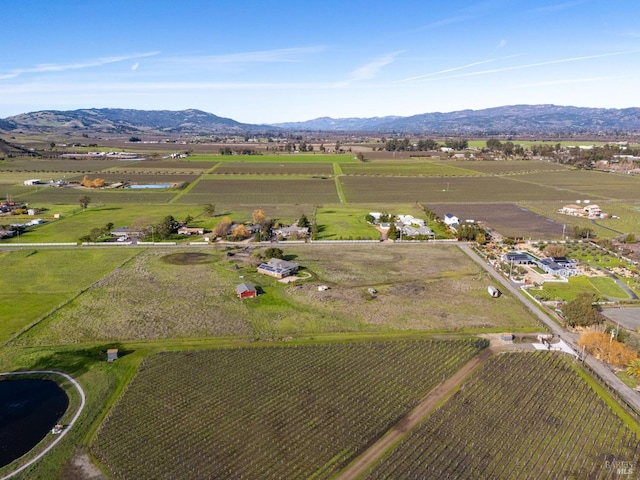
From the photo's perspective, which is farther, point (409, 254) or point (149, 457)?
point (409, 254)

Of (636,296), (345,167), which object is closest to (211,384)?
(636,296)

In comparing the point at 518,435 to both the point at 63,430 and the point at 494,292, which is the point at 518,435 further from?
the point at 63,430

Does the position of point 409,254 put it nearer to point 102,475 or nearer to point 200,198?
point 102,475

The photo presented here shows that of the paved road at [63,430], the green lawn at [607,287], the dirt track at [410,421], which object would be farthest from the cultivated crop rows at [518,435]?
the green lawn at [607,287]

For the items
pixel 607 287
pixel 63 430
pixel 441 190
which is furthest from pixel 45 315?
pixel 441 190

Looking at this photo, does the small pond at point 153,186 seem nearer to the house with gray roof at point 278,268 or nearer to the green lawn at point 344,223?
the green lawn at point 344,223

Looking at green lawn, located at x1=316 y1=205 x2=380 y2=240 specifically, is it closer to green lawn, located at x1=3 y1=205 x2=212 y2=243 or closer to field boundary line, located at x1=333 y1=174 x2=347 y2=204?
field boundary line, located at x1=333 y1=174 x2=347 y2=204
